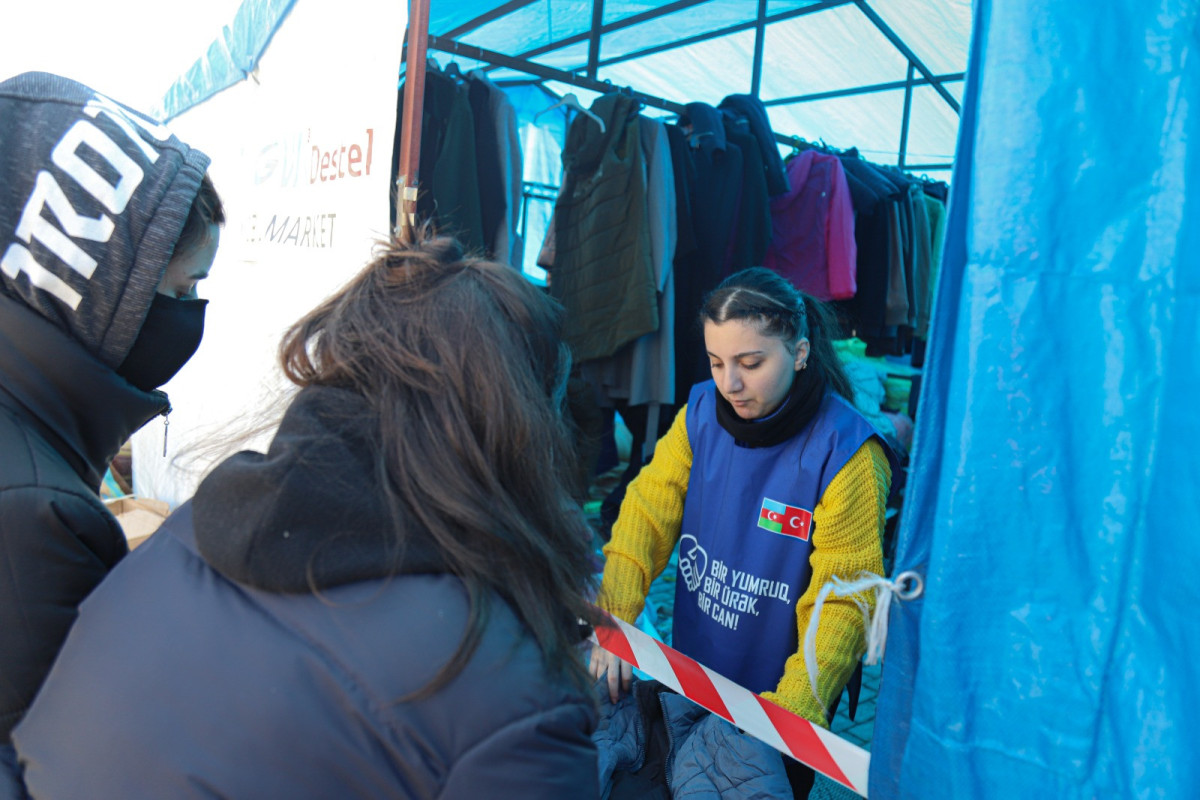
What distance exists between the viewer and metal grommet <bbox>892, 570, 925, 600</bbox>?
1.18m

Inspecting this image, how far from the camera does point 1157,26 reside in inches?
37.6

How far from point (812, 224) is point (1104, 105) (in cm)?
350

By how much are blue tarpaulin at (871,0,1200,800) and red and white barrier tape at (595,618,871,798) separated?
0.34m

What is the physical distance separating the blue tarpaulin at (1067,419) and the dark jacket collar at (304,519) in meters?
0.79

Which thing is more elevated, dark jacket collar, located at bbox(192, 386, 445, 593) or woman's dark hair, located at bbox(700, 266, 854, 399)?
woman's dark hair, located at bbox(700, 266, 854, 399)

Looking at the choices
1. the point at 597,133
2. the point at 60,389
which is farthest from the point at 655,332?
the point at 60,389

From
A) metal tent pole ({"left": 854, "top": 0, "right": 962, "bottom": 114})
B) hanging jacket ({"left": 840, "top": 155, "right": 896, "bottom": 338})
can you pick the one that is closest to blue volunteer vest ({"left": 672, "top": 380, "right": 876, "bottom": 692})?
hanging jacket ({"left": 840, "top": 155, "right": 896, "bottom": 338})

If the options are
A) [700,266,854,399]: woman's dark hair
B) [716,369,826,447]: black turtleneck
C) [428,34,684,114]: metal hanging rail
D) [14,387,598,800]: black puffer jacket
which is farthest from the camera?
[428,34,684,114]: metal hanging rail

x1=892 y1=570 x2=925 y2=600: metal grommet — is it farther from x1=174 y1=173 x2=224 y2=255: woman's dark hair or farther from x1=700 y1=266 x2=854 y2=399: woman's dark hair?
x1=174 y1=173 x2=224 y2=255: woman's dark hair

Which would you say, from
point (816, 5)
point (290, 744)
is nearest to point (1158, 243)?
point (290, 744)

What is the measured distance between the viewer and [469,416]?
2.81 ft

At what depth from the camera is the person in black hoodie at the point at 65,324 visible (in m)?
0.97

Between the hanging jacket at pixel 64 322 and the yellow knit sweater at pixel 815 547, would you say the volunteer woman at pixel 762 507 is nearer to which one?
the yellow knit sweater at pixel 815 547

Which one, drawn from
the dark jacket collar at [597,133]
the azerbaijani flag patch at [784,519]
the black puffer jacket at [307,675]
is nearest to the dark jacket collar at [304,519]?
the black puffer jacket at [307,675]
